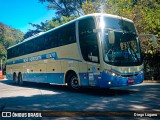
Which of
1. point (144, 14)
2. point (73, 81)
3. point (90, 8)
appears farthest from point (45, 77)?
point (90, 8)

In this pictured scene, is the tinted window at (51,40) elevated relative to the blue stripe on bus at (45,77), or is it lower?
elevated

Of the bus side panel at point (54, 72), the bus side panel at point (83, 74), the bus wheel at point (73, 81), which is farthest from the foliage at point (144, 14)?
the bus side panel at point (83, 74)

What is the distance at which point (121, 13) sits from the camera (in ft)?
70.6

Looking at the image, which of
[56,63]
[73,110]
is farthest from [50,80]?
[73,110]

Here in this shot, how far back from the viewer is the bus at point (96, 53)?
33.6ft

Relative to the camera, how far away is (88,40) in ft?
36.2

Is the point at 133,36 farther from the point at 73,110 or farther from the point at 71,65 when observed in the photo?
the point at 73,110

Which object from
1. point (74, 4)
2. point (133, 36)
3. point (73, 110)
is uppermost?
point (74, 4)

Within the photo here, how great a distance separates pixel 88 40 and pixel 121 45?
159 cm

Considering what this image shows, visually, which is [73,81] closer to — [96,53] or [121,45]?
[96,53]

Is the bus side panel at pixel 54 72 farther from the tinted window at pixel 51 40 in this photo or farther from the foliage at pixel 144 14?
the foliage at pixel 144 14

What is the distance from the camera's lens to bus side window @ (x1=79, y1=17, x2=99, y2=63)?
417 inches

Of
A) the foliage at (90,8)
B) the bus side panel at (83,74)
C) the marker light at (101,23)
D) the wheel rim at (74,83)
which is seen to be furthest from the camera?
the foliage at (90,8)

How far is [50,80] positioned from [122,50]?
583cm
